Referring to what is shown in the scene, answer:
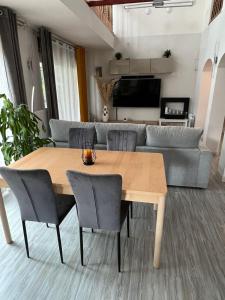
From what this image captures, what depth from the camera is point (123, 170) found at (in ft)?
5.62

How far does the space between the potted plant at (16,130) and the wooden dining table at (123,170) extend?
393 mm

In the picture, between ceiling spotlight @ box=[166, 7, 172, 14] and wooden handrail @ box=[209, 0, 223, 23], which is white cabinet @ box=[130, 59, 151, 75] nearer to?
ceiling spotlight @ box=[166, 7, 172, 14]

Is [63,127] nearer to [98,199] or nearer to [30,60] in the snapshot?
[30,60]

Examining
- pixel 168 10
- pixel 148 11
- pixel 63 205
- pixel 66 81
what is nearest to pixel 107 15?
pixel 148 11

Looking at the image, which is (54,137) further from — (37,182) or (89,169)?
(37,182)

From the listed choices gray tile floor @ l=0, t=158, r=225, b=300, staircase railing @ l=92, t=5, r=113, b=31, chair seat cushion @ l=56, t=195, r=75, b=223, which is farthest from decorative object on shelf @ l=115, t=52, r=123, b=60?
chair seat cushion @ l=56, t=195, r=75, b=223

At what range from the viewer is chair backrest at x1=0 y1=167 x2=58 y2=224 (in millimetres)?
1367

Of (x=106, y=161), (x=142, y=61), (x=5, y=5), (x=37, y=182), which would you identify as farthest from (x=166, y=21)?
(x=37, y=182)

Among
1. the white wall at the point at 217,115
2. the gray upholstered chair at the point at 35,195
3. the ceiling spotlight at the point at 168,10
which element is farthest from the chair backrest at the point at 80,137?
the ceiling spotlight at the point at 168,10

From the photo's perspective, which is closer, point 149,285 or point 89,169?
point 149,285

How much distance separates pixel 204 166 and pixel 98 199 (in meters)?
1.91

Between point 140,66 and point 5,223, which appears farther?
point 140,66

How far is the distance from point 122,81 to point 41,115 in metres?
3.05

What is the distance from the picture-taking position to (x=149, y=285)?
1.52 metres
